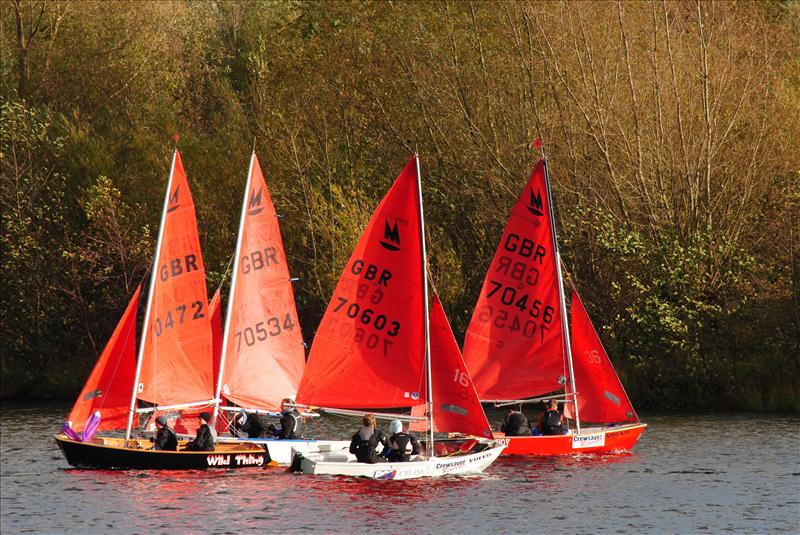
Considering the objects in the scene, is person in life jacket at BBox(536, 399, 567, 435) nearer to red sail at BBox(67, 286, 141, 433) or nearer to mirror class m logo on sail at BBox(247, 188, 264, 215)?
mirror class m logo on sail at BBox(247, 188, 264, 215)

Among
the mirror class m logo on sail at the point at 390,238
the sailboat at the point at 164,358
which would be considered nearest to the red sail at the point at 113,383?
the sailboat at the point at 164,358

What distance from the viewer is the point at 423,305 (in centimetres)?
3619

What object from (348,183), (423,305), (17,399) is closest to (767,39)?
(348,183)

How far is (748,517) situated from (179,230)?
679 inches

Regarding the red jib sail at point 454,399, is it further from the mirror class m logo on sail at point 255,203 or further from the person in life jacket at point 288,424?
the mirror class m logo on sail at point 255,203

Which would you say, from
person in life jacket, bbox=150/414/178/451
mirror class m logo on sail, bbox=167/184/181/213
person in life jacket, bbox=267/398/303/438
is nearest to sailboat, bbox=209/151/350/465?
person in life jacket, bbox=267/398/303/438

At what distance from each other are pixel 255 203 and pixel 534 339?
9.14 metres

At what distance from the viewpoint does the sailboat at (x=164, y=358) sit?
3778cm

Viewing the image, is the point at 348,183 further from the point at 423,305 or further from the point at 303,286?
the point at 423,305

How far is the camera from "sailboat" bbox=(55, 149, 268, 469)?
3778cm

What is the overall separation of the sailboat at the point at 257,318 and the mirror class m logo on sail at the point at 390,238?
14.5ft

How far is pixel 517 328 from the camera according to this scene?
1618 inches

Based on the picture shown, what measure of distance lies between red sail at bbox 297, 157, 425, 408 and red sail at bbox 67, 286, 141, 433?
5317 millimetres

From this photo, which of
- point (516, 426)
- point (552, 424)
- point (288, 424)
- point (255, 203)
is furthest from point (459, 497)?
point (255, 203)
